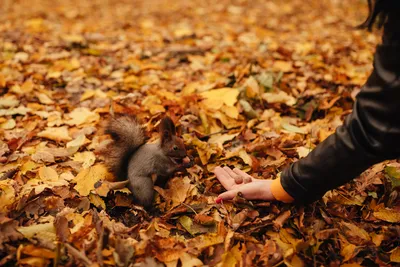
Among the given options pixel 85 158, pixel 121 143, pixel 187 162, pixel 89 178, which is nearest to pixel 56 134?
pixel 85 158

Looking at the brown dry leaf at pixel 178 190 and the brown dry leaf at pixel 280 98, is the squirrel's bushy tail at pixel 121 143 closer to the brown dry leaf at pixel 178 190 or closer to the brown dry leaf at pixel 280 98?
the brown dry leaf at pixel 178 190

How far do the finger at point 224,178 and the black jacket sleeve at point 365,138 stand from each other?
42cm

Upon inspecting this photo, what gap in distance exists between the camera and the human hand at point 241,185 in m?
1.88

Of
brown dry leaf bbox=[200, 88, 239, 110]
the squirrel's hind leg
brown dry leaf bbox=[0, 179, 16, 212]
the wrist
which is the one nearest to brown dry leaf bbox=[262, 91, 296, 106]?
brown dry leaf bbox=[200, 88, 239, 110]

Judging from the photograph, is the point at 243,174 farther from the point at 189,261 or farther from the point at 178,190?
the point at 189,261

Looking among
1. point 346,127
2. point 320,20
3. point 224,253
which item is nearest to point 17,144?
point 224,253

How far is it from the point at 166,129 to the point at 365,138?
1.07 metres

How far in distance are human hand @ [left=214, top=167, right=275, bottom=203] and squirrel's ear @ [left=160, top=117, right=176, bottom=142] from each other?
35 centimetres

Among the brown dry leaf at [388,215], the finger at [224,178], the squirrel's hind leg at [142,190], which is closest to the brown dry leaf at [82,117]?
the squirrel's hind leg at [142,190]

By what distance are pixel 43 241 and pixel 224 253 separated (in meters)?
0.82

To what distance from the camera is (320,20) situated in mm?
6086

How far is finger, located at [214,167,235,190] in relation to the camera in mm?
2073

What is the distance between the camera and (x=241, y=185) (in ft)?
6.54

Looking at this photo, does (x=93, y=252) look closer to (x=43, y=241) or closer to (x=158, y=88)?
(x=43, y=241)
